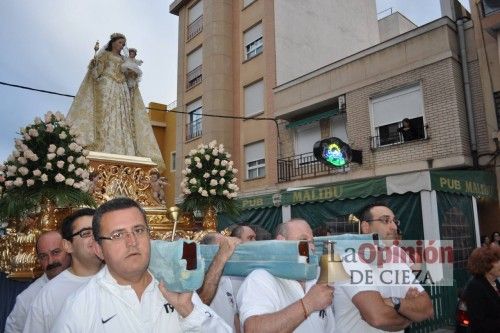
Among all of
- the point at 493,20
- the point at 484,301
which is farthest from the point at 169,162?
the point at 484,301

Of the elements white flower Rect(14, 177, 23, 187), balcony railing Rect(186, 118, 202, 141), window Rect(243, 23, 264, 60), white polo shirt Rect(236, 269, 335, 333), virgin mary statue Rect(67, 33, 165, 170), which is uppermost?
window Rect(243, 23, 264, 60)

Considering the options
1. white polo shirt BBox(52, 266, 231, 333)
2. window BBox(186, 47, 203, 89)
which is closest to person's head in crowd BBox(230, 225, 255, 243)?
white polo shirt BBox(52, 266, 231, 333)

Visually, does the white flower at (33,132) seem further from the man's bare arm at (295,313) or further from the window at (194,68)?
the window at (194,68)

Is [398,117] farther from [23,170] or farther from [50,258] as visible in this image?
[50,258]

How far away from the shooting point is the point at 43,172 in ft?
13.8

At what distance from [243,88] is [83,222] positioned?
16576 mm

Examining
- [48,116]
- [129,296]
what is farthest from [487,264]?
[48,116]

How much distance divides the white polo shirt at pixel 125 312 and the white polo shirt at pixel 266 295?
1.05 ft

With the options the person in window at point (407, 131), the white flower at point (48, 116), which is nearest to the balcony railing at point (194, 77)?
the person in window at point (407, 131)

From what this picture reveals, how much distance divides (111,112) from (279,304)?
14.2 feet

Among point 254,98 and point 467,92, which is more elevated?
point 254,98

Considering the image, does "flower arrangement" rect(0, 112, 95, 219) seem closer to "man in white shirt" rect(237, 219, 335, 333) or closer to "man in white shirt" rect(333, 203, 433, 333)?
"man in white shirt" rect(237, 219, 335, 333)

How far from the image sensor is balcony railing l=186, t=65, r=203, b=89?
21047 millimetres

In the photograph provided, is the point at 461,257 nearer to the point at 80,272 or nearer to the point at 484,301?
the point at 484,301
